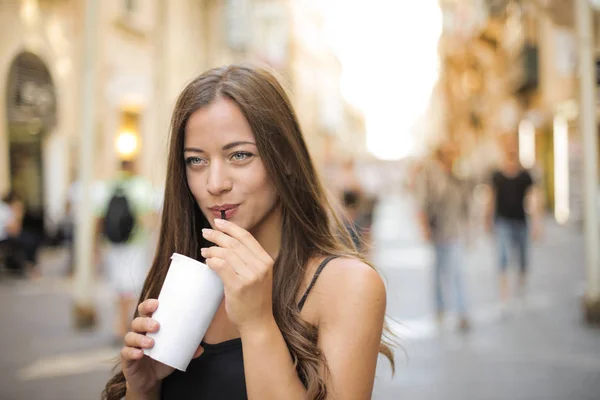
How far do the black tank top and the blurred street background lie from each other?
0.38 meters

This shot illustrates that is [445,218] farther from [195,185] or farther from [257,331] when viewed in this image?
[257,331]

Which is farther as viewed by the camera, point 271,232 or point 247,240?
point 271,232

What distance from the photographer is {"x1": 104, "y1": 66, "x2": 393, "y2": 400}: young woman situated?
4.54 ft

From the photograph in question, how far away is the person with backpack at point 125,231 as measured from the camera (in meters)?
6.47

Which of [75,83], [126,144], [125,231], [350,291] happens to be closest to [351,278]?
[350,291]

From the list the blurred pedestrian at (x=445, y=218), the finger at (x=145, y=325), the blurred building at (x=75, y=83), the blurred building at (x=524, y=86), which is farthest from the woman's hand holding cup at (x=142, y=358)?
the blurred building at (x=75, y=83)

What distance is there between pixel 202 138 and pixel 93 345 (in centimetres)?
547

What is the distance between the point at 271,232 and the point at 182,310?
37cm

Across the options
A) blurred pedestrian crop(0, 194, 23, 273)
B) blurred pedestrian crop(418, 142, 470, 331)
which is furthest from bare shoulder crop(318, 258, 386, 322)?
blurred pedestrian crop(0, 194, 23, 273)

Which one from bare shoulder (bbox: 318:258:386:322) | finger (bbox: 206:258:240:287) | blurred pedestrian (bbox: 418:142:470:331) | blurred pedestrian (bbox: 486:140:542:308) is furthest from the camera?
blurred pedestrian (bbox: 486:140:542:308)

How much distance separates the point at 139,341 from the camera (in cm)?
145

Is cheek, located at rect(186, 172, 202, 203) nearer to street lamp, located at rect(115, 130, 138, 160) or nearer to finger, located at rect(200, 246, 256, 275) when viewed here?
finger, located at rect(200, 246, 256, 275)

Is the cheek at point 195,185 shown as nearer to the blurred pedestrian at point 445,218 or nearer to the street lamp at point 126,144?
the blurred pedestrian at point 445,218

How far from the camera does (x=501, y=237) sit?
8.31 metres
